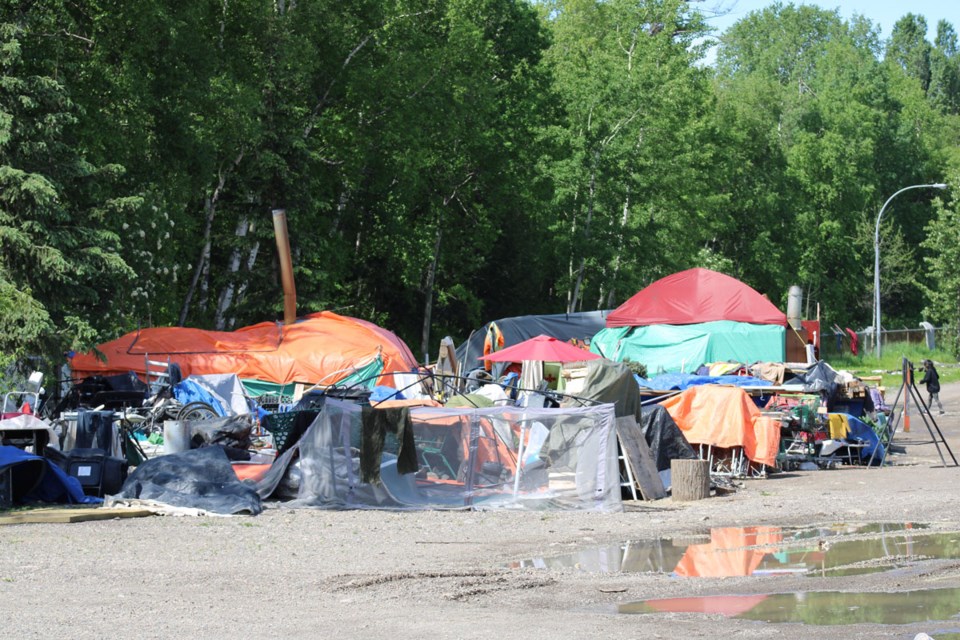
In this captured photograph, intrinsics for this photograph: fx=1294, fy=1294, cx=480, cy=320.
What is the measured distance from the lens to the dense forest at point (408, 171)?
26828 millimetres

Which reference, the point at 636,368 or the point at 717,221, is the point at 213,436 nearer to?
the point at 636,368

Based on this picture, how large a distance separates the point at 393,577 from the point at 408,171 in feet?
92.1

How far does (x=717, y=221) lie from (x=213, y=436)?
45.6 metres

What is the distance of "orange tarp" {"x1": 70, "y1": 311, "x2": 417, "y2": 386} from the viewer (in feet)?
93.5

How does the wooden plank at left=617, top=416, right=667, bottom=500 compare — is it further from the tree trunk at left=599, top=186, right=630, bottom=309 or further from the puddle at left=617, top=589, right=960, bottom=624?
the tree trunk at left=599, top=186, right=630, bottom=309

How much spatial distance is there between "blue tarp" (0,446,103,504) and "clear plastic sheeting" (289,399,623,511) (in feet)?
A: 9.86

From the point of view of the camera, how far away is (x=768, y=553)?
13875 millimetres

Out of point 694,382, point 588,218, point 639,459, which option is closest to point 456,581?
point 639,459

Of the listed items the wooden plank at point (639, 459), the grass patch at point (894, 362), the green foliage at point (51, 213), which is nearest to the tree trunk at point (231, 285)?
the green foliage at point (51, 213)

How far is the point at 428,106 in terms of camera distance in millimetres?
39969

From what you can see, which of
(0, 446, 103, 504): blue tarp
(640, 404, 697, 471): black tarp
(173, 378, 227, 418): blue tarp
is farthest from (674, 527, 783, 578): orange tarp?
(173, 378, 227, 418): blue tarp

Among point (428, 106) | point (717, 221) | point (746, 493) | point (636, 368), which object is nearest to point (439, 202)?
point (428, 106)

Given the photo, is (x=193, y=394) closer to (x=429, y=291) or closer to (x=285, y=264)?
(x=285, y=264)

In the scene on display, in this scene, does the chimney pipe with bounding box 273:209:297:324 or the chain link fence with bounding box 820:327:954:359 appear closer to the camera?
the chimney pipe with bounding box 273:209:297:324
